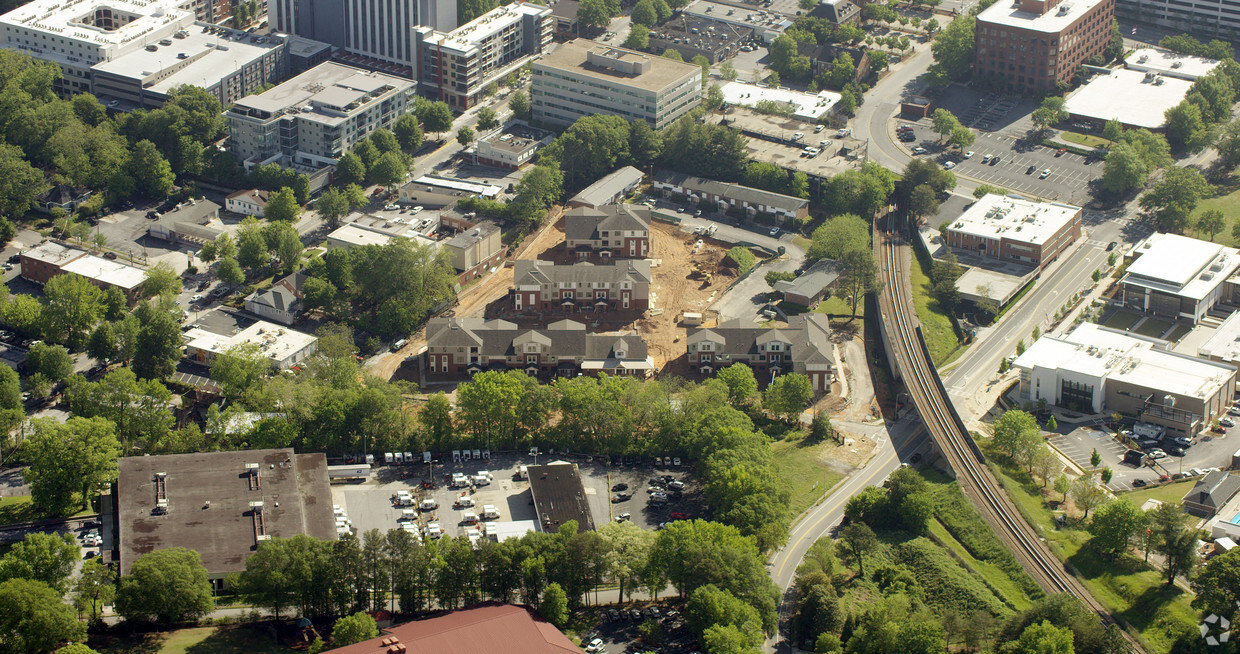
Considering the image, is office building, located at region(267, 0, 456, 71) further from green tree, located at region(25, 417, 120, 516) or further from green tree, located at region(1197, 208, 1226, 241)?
green tree, located at region(1197, 208, 1226, 241)

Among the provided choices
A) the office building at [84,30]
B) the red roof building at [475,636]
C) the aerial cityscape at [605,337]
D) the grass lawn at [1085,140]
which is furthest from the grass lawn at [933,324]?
the office building at [84,30]

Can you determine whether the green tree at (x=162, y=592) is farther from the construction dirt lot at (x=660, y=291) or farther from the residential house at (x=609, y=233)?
the residential house at (x=609, y=233)

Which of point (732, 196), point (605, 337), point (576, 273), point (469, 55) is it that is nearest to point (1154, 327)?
point (732, 196)

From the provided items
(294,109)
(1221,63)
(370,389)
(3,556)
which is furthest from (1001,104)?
(3,556)

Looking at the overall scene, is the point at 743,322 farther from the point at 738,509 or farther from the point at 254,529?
the point at 254,529

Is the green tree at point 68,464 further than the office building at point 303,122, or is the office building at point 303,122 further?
the office building at point 303,122

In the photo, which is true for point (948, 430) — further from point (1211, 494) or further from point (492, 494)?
point (492, 494)
